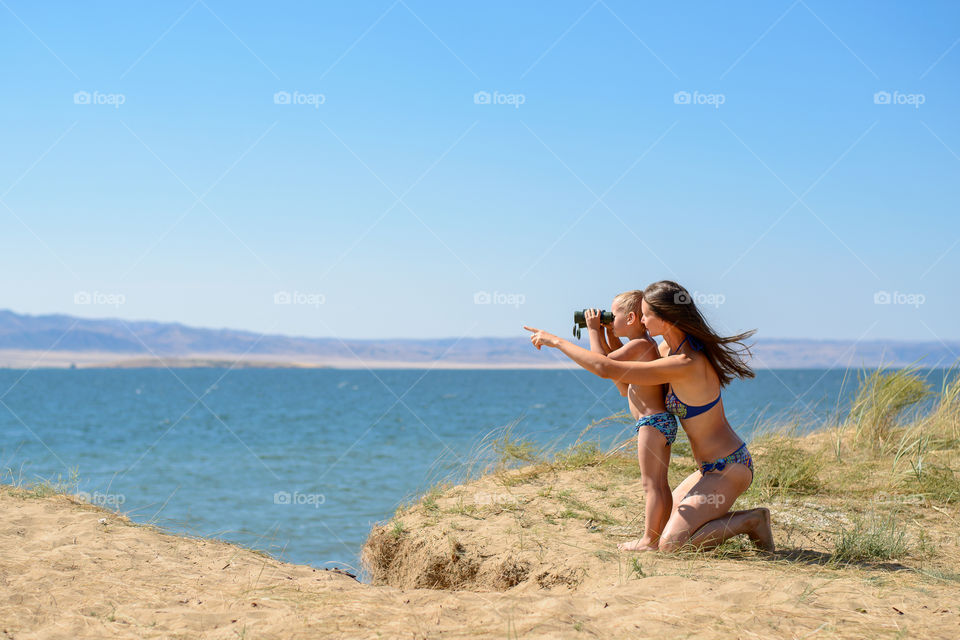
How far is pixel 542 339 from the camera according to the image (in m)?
4.77

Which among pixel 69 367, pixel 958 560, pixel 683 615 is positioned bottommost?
pixel 958 560

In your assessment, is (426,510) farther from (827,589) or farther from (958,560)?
(958,560)

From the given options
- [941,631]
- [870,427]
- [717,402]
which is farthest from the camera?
[870,427]

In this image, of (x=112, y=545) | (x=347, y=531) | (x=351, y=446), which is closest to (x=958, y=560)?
(x=112, y=545)

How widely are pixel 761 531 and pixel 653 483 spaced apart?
728mm

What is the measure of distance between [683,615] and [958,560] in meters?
2.70

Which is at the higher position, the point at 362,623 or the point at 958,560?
the point at 362,623

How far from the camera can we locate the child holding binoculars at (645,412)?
4.76 m

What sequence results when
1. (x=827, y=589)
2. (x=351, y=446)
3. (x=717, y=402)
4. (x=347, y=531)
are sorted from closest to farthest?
(x=827, y=589), (x=717, y=402), (x=347, y=531), (x=351, y=446)

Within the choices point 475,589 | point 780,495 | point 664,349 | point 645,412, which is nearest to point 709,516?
point 645,412

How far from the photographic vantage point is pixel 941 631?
3.30 metres

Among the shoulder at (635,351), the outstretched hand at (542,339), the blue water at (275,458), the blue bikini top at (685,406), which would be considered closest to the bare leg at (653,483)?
the blue bikini top at (685,406)

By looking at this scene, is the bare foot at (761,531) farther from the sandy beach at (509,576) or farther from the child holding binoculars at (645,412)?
the child holding binoculars at (645,412)

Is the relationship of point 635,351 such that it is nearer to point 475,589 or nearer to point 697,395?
point 697,395
